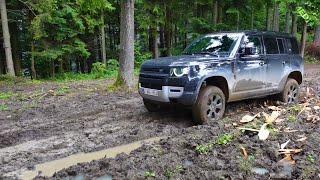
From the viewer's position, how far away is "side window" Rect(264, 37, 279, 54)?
982 centimetres

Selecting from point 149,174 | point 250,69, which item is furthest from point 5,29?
point 149,174

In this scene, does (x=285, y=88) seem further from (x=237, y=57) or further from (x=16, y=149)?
(x=16, y=149)

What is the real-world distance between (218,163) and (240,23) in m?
24.9

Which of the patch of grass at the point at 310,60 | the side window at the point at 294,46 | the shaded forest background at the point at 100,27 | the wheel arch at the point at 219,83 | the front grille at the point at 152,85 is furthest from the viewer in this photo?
the patch of grass at the point at 310,60

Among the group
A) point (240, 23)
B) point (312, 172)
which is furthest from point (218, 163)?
point (240, 23)

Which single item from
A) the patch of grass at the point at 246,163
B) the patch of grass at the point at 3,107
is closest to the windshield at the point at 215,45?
the patch of grass at the point at 246,163

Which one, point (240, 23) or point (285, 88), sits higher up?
point (240, 23)

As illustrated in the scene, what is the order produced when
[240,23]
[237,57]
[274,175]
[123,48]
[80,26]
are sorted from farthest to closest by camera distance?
[240,23]
[80,26]
[123,48]
[237,57]
[274,175]

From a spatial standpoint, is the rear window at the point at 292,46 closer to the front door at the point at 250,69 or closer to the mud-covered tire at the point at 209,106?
the front door at the point at 250,69

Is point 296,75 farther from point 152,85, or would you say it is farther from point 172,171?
point 172,171

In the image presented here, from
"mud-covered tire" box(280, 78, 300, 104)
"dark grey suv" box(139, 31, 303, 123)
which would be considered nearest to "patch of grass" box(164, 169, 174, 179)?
"dark grey suv" box(139, 31, 303, 123)

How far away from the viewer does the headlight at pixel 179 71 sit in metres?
7.82

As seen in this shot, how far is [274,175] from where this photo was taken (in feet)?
17.1

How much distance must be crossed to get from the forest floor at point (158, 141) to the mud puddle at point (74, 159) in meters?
0.05
